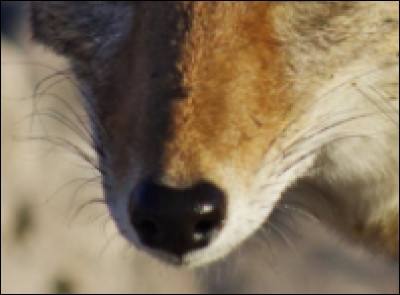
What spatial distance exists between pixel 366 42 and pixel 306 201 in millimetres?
740

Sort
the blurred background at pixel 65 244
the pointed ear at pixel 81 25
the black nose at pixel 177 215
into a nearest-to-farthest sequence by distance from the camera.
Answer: the black nose at pixel 177 215 < the pointed ear at pixel 81 25 < the blurred background at pixel 65 244

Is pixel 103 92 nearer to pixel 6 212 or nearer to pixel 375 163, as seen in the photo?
pixel 375 163

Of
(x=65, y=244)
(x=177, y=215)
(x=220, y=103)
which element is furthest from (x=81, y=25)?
(x=65, y=244)

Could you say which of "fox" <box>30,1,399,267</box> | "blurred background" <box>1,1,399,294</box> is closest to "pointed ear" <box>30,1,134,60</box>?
"fox" <box>30,1,399,267</box>

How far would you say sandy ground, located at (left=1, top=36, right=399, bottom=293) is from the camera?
14.9 ft

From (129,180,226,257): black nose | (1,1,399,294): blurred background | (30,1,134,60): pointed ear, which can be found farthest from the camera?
(1,1,399,294): blurred background

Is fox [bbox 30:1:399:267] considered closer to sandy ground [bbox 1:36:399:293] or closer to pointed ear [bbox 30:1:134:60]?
pointed ear [bbox 30:1:134:60]

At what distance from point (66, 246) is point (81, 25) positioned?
8.03ft

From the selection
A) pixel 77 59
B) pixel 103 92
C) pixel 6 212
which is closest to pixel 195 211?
pixel 103 92

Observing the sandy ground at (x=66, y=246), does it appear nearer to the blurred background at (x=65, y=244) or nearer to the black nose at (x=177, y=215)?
the blurred background at (x=65, y=244)

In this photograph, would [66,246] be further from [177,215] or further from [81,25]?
[177,215]

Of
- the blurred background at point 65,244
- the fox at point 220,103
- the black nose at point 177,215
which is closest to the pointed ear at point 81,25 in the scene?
the fox at point 220,103

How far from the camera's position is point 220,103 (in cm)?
207

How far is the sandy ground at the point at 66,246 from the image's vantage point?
4.53 meters
